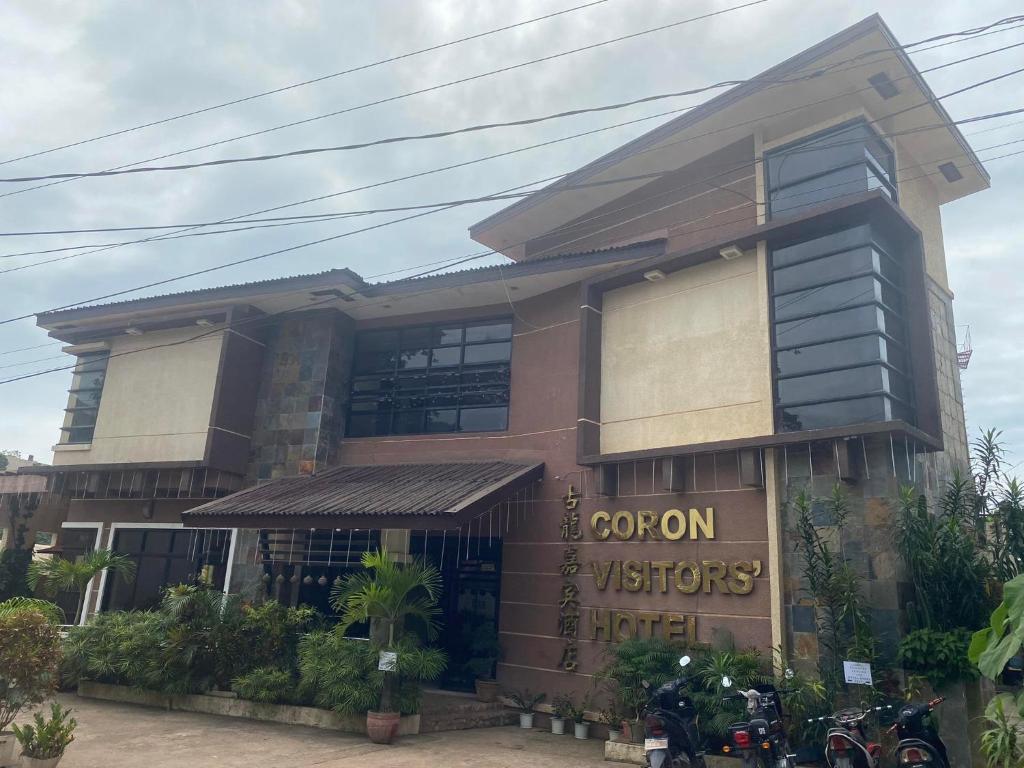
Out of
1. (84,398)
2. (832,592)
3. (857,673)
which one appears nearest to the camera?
(857,673)

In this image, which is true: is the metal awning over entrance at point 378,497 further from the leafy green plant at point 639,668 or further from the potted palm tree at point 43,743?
the potted palm tree at point 43,743

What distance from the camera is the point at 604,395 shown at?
14.6 m

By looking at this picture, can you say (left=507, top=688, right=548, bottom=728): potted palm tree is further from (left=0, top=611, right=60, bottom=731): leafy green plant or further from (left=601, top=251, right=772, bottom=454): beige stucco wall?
(left=0, top=611, right=60, bottom=731): leafy green plant

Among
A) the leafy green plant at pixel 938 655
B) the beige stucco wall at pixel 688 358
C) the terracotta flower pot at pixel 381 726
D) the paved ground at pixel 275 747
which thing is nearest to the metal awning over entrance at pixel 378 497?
the beige stucco wall at pixel 688 358

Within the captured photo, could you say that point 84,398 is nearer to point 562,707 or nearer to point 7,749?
point 7,749

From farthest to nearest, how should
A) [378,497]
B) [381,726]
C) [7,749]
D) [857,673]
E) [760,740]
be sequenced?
[378,497], [381,726], [857,673], [7,749], [760,740]

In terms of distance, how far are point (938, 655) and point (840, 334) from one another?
481 centimetres

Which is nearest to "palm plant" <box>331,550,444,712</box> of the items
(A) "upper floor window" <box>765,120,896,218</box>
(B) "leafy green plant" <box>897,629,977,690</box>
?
(B) "leafy green plant" <box>897,629,977,690</box>

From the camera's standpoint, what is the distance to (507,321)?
16.9 metres

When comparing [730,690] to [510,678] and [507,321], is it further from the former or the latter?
[507,321]

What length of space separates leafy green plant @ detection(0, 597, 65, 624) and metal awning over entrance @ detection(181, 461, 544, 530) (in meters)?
3.32

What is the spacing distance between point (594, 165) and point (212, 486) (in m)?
11.8

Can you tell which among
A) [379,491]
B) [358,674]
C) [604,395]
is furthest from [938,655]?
[379,491]

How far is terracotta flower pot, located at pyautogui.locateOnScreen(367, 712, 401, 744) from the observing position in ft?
36.6
